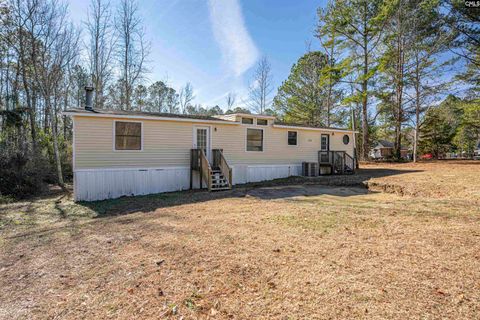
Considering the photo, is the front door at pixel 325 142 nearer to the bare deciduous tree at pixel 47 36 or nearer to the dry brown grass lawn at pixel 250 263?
the dry brown grass lawn at pixel 250 263

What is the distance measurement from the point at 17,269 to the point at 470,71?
25.0m

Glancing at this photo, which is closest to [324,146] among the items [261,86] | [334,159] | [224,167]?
[334,159]

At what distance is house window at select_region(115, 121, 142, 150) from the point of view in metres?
9.71

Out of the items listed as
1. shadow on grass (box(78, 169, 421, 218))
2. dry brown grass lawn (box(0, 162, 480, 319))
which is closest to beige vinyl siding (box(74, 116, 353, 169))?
shadow on grass (box(78, 169, 421, 218))

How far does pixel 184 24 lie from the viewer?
1490 centimetres

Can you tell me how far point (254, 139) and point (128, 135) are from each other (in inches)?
233

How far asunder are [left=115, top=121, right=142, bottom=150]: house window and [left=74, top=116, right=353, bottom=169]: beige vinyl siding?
17cm

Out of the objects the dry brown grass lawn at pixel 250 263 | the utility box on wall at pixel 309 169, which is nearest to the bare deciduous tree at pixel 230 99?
the utility box on wall at pixel 309 169

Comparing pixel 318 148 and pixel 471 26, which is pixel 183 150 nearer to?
pixel 318 148

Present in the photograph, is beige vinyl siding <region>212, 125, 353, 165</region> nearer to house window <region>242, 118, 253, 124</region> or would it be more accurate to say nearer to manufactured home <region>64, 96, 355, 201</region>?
manufactured home <region>64, 96, 355, 201</region>

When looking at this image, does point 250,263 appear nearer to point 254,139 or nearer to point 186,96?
point 254,139

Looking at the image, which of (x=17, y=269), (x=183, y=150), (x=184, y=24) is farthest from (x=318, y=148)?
(x=17, y=269)

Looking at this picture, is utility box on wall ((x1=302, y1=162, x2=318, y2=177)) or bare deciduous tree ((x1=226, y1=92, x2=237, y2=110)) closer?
utility box on wall ((x1=302, y1=162, x2=318, y2=177))

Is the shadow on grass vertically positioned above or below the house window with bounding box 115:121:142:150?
below
